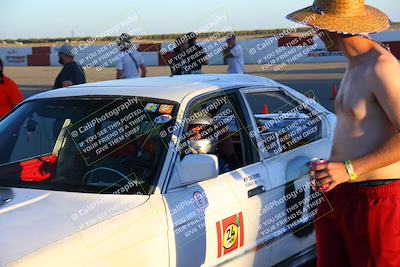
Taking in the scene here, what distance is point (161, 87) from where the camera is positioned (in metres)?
3.77

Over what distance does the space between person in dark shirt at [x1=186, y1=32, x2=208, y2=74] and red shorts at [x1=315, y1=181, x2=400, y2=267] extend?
6.27 m

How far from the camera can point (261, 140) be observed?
12.8 ft

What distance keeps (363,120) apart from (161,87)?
156cm

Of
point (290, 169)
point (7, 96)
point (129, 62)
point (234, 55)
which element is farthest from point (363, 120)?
point (234, 55)

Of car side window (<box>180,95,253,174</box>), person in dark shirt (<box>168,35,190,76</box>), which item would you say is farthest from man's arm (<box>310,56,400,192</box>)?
person in dark shirt (<box>168,35,190,76</box>)

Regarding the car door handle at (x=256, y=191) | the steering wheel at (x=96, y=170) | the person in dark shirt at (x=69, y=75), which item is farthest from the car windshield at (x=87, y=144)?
the person in dark shirt at (x=69, y=75)

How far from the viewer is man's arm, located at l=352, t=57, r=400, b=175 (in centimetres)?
241

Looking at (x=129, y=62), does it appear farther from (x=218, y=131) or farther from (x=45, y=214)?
(x=45, y=214)

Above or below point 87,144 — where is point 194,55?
below

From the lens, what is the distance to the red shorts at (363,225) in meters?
2.54

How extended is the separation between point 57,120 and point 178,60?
495cm

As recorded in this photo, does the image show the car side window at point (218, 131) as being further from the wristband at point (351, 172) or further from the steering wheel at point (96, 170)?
the wristband at point (351, 172)

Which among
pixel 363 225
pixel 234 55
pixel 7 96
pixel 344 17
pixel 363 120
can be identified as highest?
pixel 344 17

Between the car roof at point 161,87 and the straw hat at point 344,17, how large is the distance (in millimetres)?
1078
